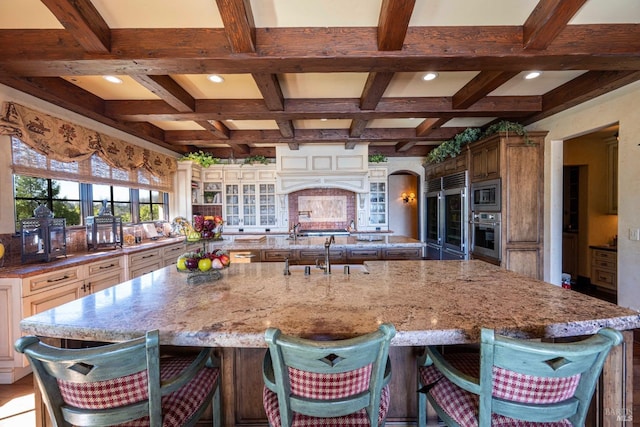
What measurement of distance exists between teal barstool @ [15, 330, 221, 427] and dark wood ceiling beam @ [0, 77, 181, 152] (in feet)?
9.66

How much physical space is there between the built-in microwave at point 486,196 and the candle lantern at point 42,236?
5240 millimetres

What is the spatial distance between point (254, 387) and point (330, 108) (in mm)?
2986

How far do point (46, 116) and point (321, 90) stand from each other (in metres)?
2.97

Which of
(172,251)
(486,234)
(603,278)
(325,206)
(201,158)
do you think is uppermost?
(201,158)

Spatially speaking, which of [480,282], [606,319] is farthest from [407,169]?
[606,319]

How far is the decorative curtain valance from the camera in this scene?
97.1 inches

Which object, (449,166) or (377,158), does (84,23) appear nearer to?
(377,158)

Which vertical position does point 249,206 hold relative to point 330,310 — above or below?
above

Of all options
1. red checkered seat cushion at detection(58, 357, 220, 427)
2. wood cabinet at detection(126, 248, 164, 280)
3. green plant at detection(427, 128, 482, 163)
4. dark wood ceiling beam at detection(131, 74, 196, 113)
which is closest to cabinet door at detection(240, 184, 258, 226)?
wood cabinet at detection(126, 248, 164, 280)

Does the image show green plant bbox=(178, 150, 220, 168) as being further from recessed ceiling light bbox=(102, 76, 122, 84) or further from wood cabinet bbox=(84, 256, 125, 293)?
wood cabinet bbox=(84, 256, 125, 293)

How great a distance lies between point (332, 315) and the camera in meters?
1.18

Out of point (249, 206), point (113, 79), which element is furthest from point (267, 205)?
point (113, 79)

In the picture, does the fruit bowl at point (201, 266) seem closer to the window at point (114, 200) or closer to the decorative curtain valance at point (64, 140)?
the decorative curtain valance at point (64, 140)

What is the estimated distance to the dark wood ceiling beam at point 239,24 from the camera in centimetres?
159
